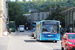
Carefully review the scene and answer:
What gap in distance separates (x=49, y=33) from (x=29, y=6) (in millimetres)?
169805

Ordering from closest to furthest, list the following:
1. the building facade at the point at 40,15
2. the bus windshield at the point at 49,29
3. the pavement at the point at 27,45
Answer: the pavement at the point at 27,45 < the bus windshield at the point at 49,29 < the building facade at the point at 40,15

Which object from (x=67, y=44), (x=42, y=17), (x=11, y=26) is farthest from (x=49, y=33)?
(x=42, y=17)

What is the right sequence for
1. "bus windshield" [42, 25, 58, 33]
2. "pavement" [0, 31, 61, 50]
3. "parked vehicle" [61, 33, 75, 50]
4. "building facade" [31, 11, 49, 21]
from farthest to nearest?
"building facade" [31, 11, 49, 21]
"bus windshield" [42, 25, 58, 33]
"pavement" [0, 31, 61, 50]
"parked vehicle" [61, 33, 75, 50]

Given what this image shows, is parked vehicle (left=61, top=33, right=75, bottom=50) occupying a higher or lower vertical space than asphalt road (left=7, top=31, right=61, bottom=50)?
higher

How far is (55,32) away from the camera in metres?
25.2

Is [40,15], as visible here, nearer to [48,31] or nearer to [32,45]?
[48,31]

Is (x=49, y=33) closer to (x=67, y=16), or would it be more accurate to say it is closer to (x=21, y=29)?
(x=67, y=16)

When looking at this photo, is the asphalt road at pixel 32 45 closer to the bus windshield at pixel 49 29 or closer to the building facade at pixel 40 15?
the bus windshield at pixel 49 29

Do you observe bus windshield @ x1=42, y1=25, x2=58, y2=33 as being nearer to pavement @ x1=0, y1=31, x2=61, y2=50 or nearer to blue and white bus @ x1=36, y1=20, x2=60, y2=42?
blue and white bus @ x1=36, y1=20, x2=60, y2=42

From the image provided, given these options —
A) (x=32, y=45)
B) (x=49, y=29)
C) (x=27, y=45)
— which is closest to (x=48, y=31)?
(x=49, y=29)

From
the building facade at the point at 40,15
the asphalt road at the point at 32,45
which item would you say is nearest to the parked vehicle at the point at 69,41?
the asphalt road at the point at 32,45

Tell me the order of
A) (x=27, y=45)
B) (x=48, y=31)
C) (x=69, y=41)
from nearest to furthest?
(x=69, y=41)
(x=27, y=45)
(x=48, y=31)

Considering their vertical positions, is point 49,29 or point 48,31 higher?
point 49,29

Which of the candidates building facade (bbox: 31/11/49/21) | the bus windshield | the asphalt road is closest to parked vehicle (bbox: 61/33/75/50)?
the asphalt road
